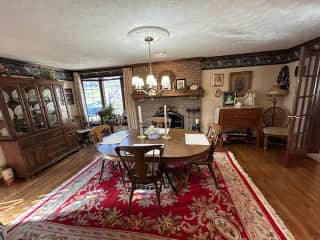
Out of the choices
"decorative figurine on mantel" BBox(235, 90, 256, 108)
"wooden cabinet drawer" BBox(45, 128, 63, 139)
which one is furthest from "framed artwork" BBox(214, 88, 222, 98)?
"wooden cabinet drawer" BBox(45, 128, 63, 139)

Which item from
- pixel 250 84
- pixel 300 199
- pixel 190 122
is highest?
pixel 250 84

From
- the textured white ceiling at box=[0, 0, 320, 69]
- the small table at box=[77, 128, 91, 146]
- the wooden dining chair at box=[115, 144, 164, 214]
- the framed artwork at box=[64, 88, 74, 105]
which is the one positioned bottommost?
the small table at box=[77, 128, 91, 146]

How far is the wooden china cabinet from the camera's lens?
2.51 metres

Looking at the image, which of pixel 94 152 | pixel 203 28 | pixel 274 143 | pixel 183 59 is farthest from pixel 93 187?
pixel 274 143

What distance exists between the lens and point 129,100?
14.3 feet

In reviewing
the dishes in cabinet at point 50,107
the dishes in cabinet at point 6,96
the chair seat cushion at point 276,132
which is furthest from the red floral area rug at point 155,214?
the dishes in cabinet at point 50,107

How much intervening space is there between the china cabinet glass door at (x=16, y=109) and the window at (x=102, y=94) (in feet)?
7.19

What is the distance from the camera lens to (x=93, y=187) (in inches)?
89.7

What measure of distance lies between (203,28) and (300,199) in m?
2.48

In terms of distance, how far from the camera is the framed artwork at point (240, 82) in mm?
3727

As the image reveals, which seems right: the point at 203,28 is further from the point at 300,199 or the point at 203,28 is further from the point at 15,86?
the point at 15,86

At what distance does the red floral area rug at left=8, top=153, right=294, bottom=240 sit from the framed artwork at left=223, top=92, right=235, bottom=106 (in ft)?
6.83

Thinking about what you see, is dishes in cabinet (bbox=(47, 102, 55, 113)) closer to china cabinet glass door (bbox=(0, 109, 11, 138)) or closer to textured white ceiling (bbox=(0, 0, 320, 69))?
china cabinet glass door (bbox=(0, 109, 11, 138))

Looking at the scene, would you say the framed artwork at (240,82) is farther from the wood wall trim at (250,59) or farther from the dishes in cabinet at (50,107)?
the dishes in cabinet at (50,107)
